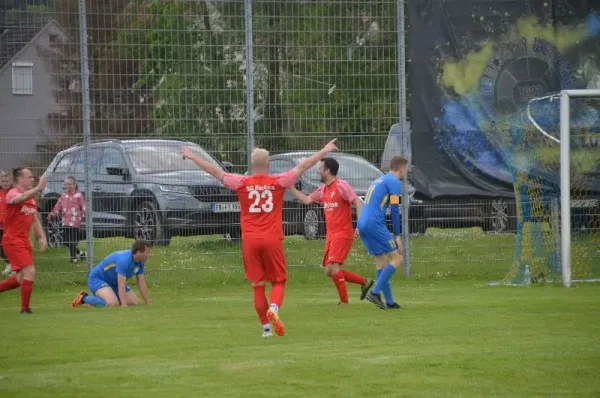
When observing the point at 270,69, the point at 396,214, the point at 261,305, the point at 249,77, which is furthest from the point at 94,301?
the point at 270,69

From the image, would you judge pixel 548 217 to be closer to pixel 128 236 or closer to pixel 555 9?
pixel 555 9

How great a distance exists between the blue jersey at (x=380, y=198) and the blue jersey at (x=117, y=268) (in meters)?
3.17

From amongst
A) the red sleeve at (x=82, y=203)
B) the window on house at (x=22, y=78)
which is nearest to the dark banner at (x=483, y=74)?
the red sleeve at (x=82, y=203)

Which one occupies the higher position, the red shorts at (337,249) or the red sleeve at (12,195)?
the red sleeve at (12,195)

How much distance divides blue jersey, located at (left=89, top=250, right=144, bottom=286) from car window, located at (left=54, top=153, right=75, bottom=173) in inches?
124

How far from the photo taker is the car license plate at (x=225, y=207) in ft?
64.5

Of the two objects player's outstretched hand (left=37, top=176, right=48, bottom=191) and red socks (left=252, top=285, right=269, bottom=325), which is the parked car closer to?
player's outstretched hand (left=37, top=176, right=48, bottom=191)

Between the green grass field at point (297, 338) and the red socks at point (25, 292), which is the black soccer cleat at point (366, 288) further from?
the red socks at point (25, 292)

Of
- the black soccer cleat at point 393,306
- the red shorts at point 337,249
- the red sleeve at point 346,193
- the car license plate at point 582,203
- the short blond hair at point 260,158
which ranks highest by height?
the short blond hair at point 260,158

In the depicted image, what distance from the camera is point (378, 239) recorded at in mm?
15531

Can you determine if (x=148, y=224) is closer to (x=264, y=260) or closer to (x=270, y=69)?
(x=270, y=69)

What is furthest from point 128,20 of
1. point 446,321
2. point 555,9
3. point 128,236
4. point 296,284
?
point 446,321

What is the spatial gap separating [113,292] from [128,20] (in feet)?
17.3

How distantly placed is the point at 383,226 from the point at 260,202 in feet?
12.0
